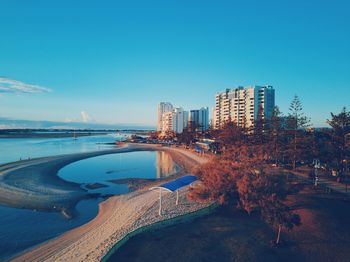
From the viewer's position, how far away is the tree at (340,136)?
2305 centimetres

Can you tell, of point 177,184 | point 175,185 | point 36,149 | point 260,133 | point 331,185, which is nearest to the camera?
point 175,185

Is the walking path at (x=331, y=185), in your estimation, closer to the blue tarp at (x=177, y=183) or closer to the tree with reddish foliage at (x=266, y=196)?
the tree with reddish foliage at (x=266, y=196)

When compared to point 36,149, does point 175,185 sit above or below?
above

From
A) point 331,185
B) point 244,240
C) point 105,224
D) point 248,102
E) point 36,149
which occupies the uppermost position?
point 248,102

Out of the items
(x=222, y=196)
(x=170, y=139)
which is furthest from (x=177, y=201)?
(x=170, y=139)

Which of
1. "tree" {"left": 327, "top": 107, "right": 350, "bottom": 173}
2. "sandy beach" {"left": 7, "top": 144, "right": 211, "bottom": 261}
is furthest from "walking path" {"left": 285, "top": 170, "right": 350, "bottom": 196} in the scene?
"sandy beach" {"left": 7, "top": 144, "right": 211, "bottom": 261}

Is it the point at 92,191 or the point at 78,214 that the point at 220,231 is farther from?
the point at 92,191

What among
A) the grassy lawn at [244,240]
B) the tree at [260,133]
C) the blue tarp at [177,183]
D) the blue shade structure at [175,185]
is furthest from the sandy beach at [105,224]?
the tree at [260,133]

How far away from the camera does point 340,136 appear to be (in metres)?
23.4

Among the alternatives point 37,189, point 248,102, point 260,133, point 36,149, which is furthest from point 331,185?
point 248,102

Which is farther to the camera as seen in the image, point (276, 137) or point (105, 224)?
point (276, 137)

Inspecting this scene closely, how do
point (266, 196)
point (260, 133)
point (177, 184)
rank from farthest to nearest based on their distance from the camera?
point (260, 133) → point (177, 184) → point (266, 196)

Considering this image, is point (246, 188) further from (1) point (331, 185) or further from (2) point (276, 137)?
(2) point (276, 137)

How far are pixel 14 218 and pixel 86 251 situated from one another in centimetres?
983
